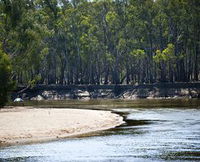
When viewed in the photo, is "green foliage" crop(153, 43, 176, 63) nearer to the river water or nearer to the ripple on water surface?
the river water

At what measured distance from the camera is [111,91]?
10631 cm

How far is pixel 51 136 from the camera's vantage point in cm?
3541

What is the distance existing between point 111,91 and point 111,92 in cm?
48

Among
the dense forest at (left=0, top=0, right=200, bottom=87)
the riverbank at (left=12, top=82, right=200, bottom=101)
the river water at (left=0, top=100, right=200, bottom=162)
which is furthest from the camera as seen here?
the dense forest at (left=0, top=0, right=200, bottom=87)

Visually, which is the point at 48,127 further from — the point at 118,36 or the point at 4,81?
the point at 118,36

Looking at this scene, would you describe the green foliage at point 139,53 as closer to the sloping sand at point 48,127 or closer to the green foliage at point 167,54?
the green foliage at point 167,54

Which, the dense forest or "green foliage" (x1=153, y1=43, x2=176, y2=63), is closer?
"green foliage" (x1=153, y1=43, x2=176, y2=63)

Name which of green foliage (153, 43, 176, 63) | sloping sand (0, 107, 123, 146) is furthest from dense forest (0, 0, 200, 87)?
sloping sand (0, 107, 123, 146)

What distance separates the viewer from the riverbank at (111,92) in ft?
319

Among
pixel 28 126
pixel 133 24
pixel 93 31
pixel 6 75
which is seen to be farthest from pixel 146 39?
pixel 28 126

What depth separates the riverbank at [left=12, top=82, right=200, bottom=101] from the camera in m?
97.2

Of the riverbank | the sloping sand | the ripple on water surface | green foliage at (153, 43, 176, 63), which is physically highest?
green foliage at (153, 43, 176, 63)

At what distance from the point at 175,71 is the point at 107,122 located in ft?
238

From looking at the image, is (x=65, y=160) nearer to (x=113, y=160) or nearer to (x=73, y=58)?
(x=113, y=160)
